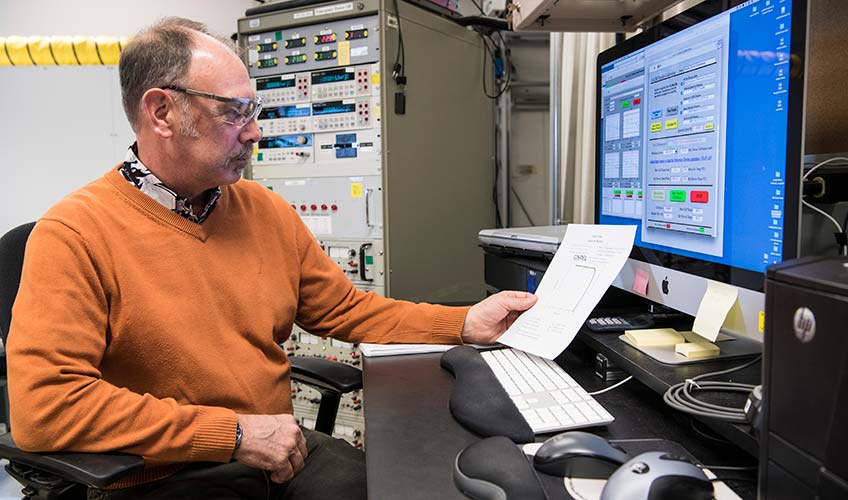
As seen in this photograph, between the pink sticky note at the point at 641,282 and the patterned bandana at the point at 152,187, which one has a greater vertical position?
the patterned bandana at the point at 152,187

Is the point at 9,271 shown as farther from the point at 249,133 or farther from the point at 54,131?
the point at 54,131

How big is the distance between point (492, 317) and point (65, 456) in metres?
0.72

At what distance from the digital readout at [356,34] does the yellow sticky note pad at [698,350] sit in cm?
147

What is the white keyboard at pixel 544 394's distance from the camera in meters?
0.80

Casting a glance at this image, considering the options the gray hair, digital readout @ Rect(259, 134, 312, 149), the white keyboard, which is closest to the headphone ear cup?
the white keyboard

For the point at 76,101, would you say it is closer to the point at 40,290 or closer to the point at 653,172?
the point at 40,290

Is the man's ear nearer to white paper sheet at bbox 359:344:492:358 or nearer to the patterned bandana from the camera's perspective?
the patterned bandana

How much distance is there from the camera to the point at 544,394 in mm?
896

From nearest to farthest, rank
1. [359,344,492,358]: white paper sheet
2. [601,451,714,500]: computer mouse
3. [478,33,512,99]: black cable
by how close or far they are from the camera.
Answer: [601,451,714,500]: computer mouse → [359,344,492,358]: white paper sheet → [478,33,512,99]: black cable

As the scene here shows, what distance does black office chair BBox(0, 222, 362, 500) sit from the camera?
80cm

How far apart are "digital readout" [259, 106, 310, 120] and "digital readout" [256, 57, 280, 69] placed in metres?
0.15

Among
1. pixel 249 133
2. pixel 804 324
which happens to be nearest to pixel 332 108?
pixel 249 133

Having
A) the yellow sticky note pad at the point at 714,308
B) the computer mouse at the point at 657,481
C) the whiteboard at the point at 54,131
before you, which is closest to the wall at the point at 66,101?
the whiteboard at the point at 54,131

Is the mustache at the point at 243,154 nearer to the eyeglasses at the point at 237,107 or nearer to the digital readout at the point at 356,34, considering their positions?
the eyeglasses at the point at 237,107
